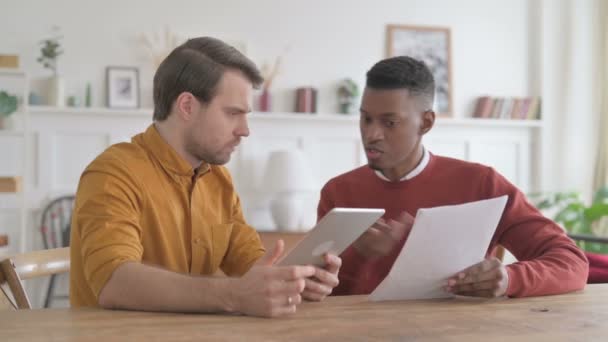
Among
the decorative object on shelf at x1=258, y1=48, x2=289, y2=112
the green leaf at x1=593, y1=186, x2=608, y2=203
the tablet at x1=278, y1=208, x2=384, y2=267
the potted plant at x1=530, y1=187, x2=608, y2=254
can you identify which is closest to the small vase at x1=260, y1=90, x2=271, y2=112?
the decorative object on shelf at x1=258, y1=48, x2=289, y2=112

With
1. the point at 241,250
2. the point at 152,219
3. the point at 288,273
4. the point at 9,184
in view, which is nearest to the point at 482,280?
the point at 288,273

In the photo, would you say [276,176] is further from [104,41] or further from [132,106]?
[104,41]

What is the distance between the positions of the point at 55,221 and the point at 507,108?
3.42 m

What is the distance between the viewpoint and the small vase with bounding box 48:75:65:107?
4.71m

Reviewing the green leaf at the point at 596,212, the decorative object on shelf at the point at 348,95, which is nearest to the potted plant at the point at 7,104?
the decorative object on shelf at the point at 348,95

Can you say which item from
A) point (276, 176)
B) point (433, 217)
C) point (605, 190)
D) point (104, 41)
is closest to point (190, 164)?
point (433, 217)

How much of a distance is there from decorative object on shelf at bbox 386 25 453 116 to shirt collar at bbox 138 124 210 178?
150 inches

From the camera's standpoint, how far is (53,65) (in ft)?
15.7

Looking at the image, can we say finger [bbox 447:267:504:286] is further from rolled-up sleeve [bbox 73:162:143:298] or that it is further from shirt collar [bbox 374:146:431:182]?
rolled-up sleeve [bbox 73:162:143:298]

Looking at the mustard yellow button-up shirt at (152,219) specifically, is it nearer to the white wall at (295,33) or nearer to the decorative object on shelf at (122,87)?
the decorative object on shelf at (122,87)

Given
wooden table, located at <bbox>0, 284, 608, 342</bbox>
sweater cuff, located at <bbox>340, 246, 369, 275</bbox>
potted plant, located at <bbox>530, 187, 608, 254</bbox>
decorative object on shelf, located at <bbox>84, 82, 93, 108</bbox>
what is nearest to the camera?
wooden table, located at <bbox>0, 284, 608, 342</bbox>

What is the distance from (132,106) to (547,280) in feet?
12.1

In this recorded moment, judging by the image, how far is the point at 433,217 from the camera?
1456mm

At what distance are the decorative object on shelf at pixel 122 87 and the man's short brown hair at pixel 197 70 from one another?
3.16 metres
